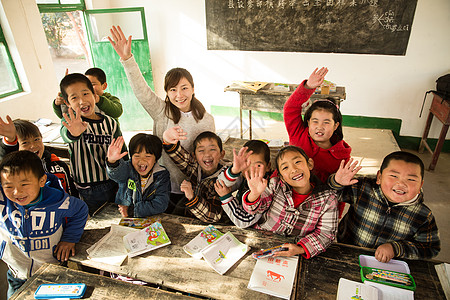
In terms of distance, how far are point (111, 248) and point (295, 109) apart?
145cm

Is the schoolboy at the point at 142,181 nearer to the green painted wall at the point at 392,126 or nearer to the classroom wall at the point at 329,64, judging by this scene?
the classroom wall at the point at 329,64

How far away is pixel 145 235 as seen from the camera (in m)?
1.56

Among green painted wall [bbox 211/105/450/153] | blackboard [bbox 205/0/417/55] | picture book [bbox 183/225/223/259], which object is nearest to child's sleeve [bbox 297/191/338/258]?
picture book [bbox 183/225/223/259]

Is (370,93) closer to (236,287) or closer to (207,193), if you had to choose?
(207,193)

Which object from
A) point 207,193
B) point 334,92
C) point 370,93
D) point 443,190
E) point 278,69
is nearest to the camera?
point 207,193

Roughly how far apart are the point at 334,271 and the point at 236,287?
0.46 m

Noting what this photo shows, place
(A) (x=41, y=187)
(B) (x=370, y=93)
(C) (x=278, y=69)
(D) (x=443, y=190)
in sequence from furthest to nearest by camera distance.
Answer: (C) (x=278, y=69)
(B) (x=370, y=93)
(D) (x=443, y=190)
(A) (x=41, y=187)

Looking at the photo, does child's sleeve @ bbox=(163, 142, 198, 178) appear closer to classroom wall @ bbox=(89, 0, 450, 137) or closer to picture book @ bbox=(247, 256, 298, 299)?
picture book @ bbox=(247, 256, 298, 299)

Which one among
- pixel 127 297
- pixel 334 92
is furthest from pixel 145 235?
pixel 334 92

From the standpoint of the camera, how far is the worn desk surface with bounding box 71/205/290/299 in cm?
126

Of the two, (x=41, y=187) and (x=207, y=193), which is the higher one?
(x=41, y=187)

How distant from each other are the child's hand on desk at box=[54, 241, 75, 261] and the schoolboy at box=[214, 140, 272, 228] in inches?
31.8

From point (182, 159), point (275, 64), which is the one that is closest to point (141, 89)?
point (182, 159)

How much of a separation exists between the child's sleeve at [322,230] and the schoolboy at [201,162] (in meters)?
0.54
